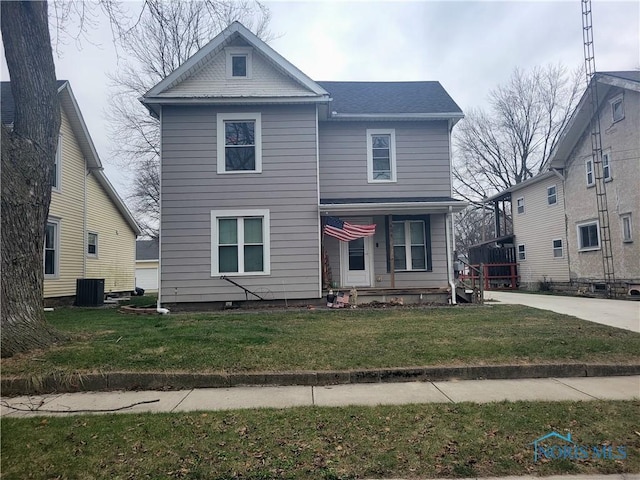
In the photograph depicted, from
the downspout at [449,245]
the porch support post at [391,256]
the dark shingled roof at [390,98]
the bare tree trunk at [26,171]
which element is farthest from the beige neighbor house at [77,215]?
the downspout at [449,245]

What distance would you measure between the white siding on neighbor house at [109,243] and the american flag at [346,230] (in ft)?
35.1

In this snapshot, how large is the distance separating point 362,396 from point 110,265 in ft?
55.9

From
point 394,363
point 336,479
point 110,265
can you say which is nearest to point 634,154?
point 394,363

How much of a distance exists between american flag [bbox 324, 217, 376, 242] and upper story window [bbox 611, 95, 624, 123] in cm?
1150

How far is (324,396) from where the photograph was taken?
15.2 ft

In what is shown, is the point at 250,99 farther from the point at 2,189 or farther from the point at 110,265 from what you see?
the point at 110,265

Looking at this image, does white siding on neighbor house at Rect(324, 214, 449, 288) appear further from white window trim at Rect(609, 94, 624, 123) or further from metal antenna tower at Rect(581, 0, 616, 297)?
white window trim at Rect(609, 94, 624, 123)

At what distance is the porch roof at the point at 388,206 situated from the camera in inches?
457

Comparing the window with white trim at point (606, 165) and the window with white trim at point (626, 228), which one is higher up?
the window with white trim at point (606, 165)

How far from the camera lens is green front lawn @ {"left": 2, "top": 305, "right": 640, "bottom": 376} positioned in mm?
5457

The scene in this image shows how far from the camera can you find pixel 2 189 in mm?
5957

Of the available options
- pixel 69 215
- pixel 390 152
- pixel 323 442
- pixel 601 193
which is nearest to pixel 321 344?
pixel 323 442

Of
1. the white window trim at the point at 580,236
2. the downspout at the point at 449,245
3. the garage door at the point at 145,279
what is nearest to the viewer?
the downspout at the point at 449,245

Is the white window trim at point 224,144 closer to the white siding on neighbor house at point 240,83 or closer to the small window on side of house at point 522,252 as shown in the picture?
the white siding on neighbor house at point 240,83
